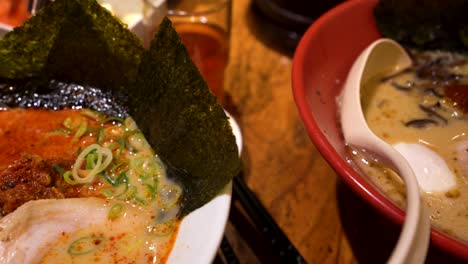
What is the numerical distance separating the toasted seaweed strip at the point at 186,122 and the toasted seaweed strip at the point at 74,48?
6 cm

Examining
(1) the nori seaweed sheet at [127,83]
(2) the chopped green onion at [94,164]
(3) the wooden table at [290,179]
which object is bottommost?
(3) the wooden table at [290,179]

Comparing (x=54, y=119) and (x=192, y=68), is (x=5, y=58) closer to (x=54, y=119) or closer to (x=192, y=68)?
(x=54, y=119)

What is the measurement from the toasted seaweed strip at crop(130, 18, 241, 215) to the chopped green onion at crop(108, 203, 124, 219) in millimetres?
119

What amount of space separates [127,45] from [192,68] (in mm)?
221

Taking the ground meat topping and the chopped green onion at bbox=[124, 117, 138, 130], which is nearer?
the ground meat topping

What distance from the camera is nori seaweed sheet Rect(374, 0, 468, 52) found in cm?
131

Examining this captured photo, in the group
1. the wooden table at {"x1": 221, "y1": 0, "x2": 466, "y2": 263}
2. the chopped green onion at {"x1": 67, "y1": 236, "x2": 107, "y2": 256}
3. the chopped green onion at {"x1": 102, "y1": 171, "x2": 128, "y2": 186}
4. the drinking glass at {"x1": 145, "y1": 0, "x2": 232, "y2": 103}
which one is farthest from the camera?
the drinking glass at {"x1": 145, "y1": 0, "x2": 232, "y2": 103}

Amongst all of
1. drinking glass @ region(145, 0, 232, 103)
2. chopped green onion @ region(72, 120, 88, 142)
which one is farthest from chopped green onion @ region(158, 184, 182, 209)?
drinking glass @ region(145, 0, 232, 103)

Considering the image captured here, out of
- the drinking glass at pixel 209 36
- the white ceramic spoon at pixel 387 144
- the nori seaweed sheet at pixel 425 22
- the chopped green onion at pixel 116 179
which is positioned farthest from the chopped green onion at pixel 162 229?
the nori seaweed sheet at pixel 425 22

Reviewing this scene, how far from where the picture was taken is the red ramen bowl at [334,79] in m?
0.87

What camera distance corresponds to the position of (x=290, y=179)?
1.28 m

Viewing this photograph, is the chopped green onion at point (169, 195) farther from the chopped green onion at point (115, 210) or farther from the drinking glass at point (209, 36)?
the drinking glass at point (209, 36)

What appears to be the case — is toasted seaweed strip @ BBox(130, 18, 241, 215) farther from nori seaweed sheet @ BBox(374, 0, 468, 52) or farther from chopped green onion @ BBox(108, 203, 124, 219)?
nori seaweed sheet @ BBox(374, 0, 468, 52)

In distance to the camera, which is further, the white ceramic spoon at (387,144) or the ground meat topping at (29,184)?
the ground meat topping at (29,184)
